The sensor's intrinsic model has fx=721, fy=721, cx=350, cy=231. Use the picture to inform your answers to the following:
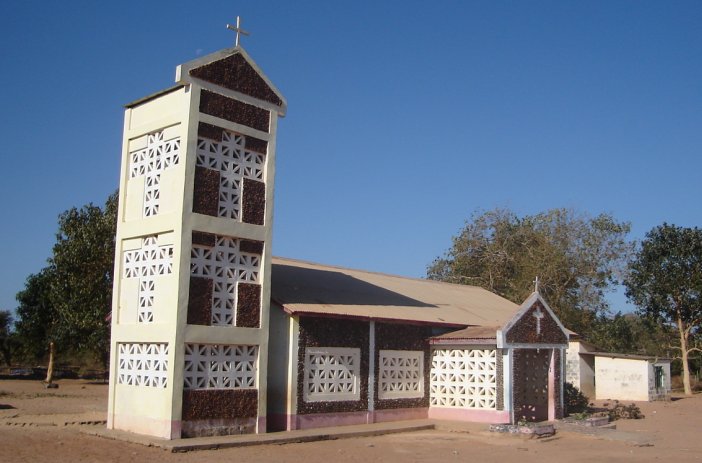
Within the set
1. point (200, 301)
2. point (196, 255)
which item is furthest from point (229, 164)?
point (200, 301)

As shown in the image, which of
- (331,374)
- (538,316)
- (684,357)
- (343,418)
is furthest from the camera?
(684,357)

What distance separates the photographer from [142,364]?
1791cm

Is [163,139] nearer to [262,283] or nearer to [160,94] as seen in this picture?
[160,94]

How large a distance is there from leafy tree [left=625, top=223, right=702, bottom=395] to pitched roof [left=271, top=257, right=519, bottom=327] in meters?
16.5

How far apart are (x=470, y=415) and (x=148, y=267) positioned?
11.2m

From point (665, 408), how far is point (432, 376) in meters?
15.6

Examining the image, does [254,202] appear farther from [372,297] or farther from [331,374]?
[372,297]

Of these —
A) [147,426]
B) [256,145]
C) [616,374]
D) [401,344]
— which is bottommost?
[147,426]

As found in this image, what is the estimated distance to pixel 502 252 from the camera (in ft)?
169

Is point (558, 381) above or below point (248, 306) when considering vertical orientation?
below

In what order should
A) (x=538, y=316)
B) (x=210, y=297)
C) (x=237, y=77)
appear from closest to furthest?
(x=210, y=297) → (x=237, y=77) → (x=538, y=316)

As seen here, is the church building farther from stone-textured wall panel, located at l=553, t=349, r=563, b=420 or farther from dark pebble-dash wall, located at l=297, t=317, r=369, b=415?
stone-textured wall panel, located at l=553, t=349, r=563, b=420

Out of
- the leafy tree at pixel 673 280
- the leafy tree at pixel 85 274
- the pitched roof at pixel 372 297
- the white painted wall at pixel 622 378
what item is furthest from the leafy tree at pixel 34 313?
the leafy tree at pixel 673 280

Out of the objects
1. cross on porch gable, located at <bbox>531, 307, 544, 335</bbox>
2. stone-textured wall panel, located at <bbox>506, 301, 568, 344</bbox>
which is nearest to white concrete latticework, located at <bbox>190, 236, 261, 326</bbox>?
stone-textured wall panel, located at <bbox>506, 301, 568, 344</bbox>
